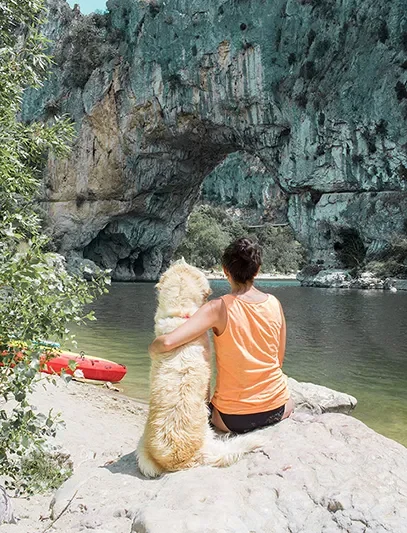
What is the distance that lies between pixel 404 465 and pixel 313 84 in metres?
37.3

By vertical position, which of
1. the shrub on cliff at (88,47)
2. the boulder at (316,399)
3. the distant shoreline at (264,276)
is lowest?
Answer: the distant shoreline at (264,276)

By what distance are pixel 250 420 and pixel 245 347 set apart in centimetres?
48

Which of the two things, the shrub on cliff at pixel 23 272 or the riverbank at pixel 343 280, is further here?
the riverbank at pixel 343 280

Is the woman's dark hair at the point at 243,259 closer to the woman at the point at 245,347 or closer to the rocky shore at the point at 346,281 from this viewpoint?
the woman at the point at 245,347

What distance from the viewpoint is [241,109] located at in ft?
122

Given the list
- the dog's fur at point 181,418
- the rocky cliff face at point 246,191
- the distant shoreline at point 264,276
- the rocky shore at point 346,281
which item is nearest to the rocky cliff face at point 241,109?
the rocky shore at point 346,281

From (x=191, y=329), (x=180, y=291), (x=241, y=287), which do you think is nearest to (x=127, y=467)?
(x=191, y=329)

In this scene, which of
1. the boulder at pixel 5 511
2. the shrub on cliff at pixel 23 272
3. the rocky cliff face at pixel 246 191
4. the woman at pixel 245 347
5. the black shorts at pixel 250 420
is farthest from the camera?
the rocky cliff face at pixel 246 191

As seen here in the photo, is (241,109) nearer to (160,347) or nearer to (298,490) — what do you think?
(160,347)

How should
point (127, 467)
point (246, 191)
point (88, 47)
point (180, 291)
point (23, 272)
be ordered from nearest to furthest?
point (23, 272) → point (180, 291) → point (127, 467) → point (88, 47) → point (246, 191)

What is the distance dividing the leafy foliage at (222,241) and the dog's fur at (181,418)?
60939 mm

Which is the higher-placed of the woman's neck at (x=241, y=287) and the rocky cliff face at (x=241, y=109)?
the rocky cliff face at (x=241, y=109)

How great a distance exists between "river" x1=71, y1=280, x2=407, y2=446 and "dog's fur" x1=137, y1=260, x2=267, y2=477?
189 inches

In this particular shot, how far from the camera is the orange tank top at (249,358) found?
9.81 feet
